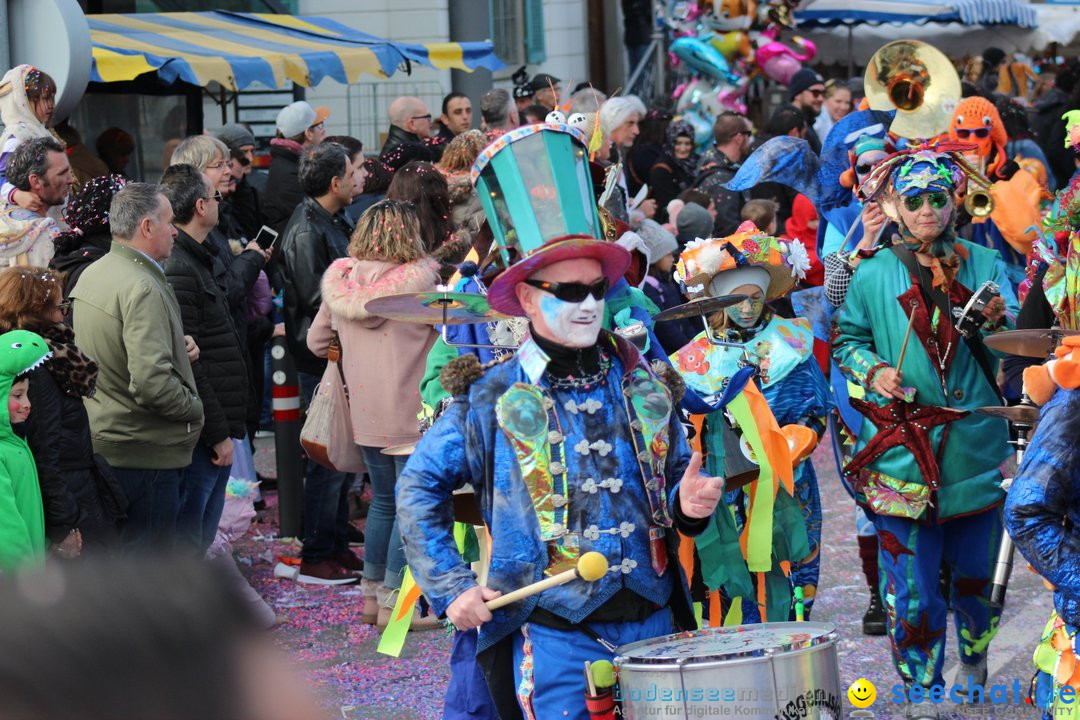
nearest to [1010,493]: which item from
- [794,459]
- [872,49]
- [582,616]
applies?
[582,616]

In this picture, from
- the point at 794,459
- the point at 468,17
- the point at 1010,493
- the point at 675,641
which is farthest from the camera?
the point at 468,17

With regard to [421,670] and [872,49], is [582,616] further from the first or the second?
[872,49]

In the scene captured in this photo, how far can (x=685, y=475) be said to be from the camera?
12.3ft

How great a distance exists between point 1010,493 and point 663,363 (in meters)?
1.03

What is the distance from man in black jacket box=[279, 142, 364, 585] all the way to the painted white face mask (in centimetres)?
370

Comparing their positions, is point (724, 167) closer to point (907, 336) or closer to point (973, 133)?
point (973, 133)

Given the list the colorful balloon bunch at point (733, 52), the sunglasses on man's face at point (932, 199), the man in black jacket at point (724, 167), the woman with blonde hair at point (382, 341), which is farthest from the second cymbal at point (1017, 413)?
the colorful balloon bunch at point (733, 52)

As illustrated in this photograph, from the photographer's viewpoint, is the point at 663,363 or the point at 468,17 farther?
the point at 468,17

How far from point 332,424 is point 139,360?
4.16ft

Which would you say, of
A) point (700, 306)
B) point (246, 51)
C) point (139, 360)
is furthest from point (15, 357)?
point (246, 51)

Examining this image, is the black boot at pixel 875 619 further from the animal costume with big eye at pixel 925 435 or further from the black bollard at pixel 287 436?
the black bollard at pixel 287 436

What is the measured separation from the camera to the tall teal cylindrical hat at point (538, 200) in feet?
12.7

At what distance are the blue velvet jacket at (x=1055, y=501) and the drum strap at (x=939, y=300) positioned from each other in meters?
1.74

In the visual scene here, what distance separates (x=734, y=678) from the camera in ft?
10.8
